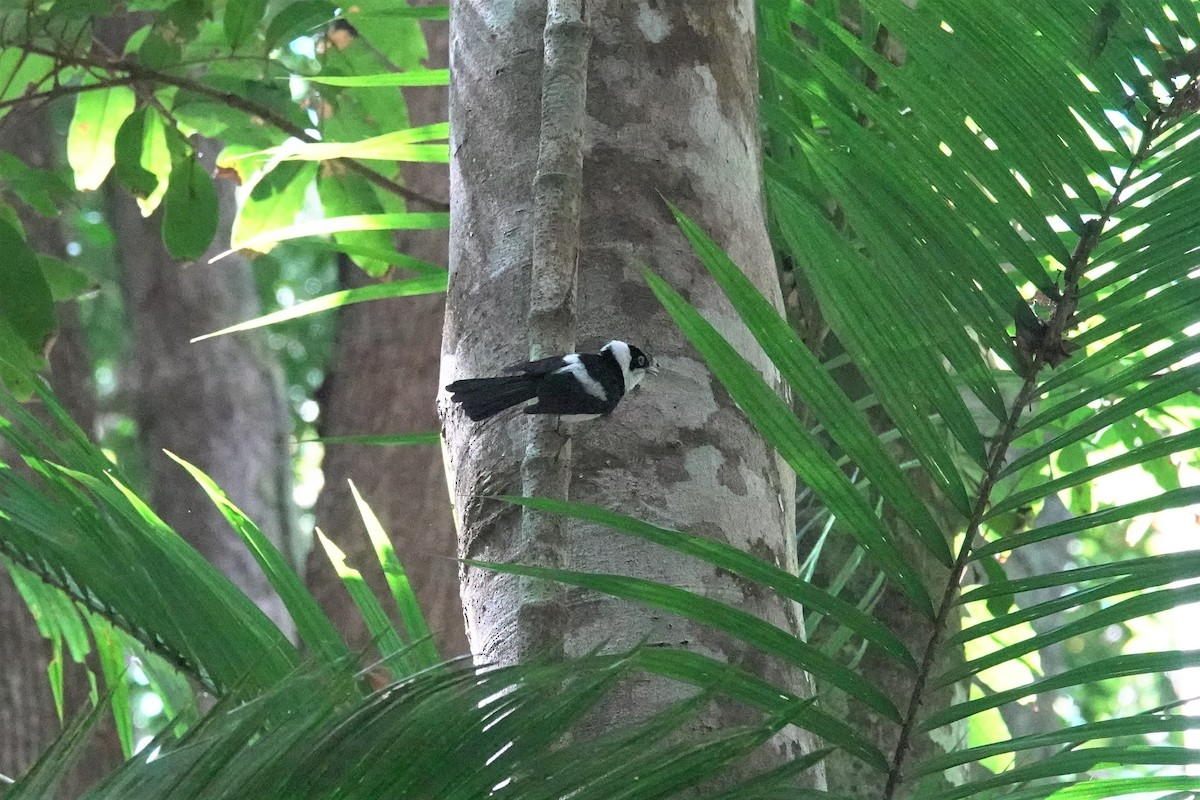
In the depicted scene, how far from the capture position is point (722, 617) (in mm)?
932

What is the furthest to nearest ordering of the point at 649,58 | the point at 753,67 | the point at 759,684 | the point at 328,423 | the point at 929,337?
the point at 328,423
the point at 753,67
the point at 649,58
the point at 929,337
the point at 759,684

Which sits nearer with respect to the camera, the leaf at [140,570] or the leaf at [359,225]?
the leaf at [140,570]

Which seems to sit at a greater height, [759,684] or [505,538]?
[505,538]

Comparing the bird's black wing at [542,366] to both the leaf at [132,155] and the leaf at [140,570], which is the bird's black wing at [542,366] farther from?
the leaf at [132,155]

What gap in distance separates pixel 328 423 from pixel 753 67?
3510 mm

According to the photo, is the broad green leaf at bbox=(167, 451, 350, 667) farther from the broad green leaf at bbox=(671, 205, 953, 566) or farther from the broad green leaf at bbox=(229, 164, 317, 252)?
the broad green leaf at bbox=(229, 164, 317, 252)

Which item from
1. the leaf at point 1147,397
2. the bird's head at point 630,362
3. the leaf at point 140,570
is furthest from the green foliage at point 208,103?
the leaf at point 1147,397

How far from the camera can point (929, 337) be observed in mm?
1069

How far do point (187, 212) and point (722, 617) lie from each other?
1.99 meters

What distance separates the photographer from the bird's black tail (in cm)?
117

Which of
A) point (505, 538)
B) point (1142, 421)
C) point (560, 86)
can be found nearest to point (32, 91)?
point (560, 86)

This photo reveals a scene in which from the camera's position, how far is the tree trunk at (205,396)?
462cm

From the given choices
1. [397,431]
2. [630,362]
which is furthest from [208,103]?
[397,431]

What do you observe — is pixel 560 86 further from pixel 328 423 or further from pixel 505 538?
pixel 328 423
